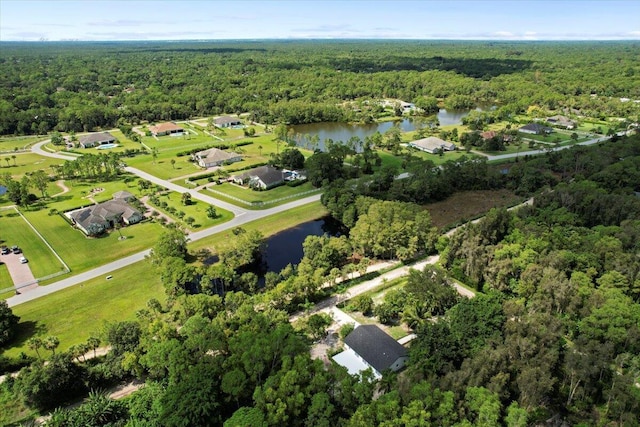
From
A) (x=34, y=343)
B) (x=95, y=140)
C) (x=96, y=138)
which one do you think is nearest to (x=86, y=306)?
(x=34, y=343)

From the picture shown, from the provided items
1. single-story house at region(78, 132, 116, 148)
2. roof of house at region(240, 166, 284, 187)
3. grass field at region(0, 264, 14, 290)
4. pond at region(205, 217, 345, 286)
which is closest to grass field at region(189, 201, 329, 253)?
pond at region(205, 217, 345, 286)

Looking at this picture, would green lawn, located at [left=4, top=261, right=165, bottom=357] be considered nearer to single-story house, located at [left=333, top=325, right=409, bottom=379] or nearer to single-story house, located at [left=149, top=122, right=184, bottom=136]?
single-story house, located at [left=333, top=325, right=409, bottom=379]

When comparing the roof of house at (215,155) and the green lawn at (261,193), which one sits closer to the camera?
the green lawn at (261,193)

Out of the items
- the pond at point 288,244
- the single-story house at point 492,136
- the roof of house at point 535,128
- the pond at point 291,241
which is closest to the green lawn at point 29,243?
the pond at point 288,244

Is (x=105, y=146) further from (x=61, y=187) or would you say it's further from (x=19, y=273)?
(x=19, y=273)

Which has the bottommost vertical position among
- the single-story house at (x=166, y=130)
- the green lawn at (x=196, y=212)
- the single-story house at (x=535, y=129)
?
the green lawn at (x=196, y=212)

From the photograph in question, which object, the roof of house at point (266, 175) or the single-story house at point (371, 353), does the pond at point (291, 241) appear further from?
the single-story house at point (371, 353)
